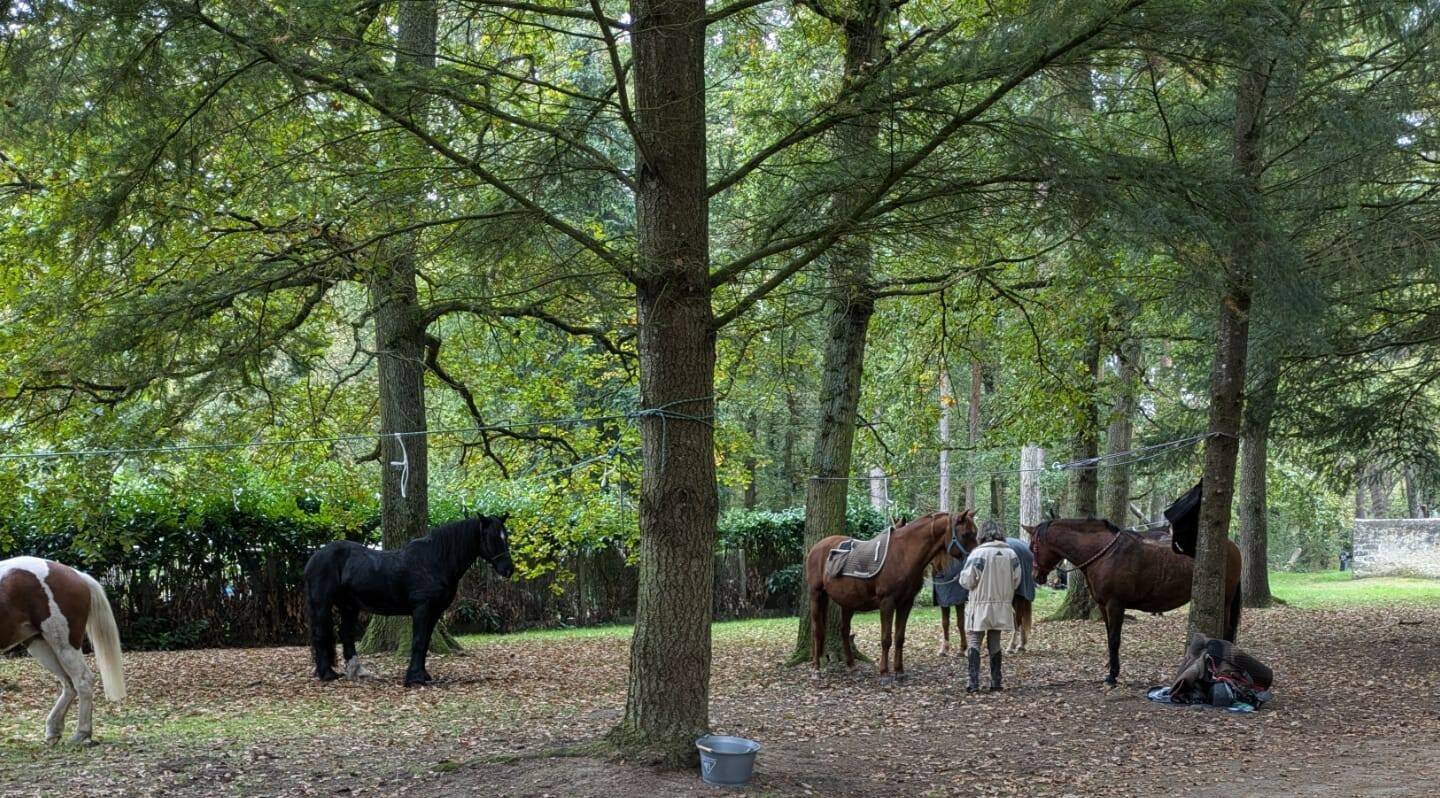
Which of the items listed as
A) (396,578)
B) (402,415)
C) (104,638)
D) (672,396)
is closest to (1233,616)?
(672,396)

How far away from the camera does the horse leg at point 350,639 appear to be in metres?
11.0

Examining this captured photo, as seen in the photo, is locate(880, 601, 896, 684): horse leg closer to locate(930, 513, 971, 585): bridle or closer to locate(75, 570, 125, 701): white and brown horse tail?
locate(930, 513, 971, 585): bridle

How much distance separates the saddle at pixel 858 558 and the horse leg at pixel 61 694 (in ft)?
22.0

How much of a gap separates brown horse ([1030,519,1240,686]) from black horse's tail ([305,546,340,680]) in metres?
6.98

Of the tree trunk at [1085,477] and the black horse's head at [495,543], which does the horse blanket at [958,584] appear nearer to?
the tree trunk at [1085,477]

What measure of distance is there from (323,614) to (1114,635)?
7.42 meters

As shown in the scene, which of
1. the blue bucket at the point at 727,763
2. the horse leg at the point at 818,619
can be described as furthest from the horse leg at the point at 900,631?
the blue bucket at the point at 727,763

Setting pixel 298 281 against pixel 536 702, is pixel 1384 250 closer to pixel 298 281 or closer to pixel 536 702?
pixel 536 702

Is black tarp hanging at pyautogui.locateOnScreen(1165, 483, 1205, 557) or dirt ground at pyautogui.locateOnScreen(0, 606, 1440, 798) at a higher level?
black tarp hanging at pyautogui.locateOnScreen(1165, 483, 1205, 557)

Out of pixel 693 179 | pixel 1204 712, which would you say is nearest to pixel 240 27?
pixel 693 179

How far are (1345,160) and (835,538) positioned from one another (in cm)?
580

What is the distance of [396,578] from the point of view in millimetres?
10859

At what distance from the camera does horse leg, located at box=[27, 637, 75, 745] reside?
7.57m

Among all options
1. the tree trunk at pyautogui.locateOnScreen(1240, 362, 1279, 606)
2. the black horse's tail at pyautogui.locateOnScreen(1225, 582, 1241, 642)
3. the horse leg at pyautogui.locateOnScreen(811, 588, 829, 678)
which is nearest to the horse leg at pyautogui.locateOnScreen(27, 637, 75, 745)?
the horse leg at pyautogui.locateOnScreen(811, 588, 829, 678)
